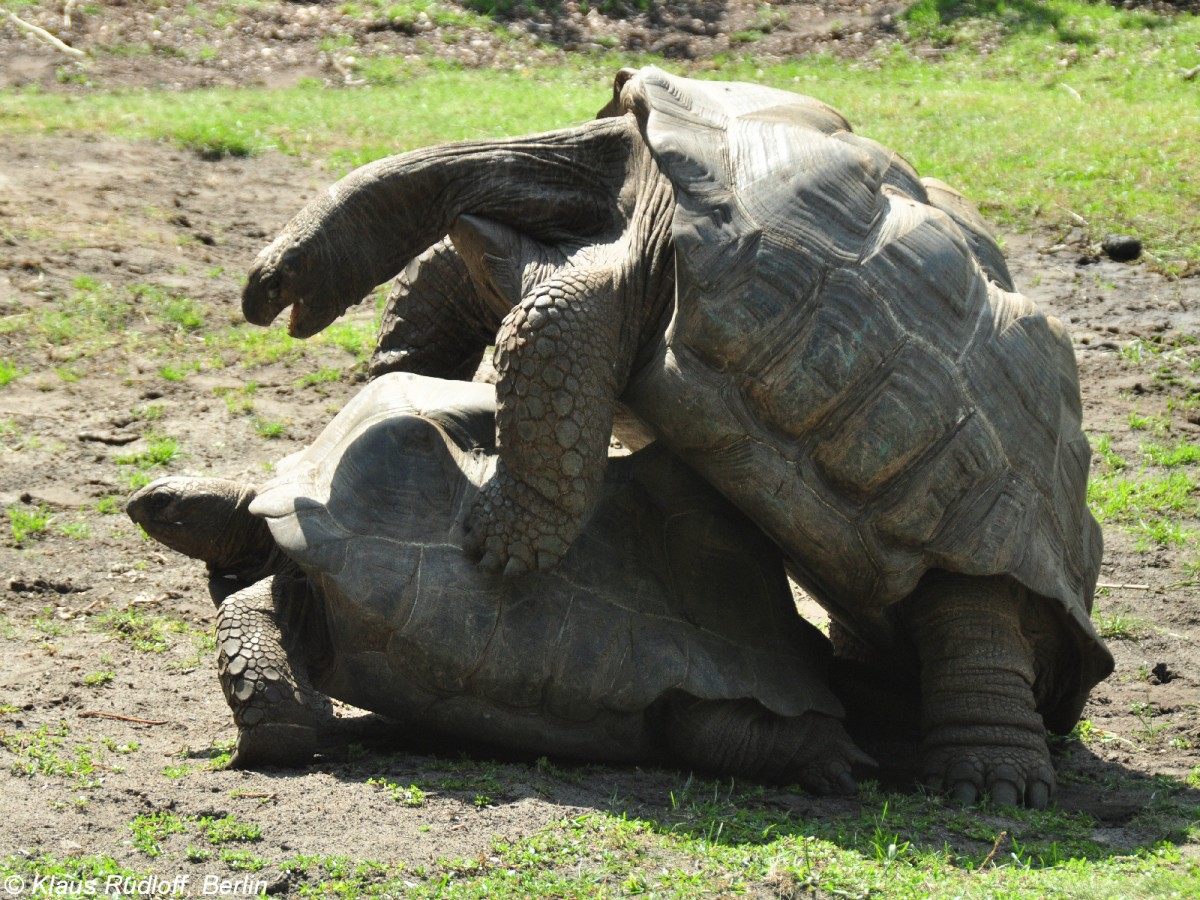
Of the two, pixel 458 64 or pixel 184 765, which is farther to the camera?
pixel 458 64

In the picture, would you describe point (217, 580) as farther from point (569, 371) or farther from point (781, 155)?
point (781, 155)

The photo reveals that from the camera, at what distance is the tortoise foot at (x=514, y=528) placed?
4.45 metres

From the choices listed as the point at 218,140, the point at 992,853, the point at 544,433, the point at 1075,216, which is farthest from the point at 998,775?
the point at 218,140

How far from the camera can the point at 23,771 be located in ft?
13.6

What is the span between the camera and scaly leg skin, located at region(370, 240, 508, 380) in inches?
229

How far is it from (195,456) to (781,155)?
154 inches

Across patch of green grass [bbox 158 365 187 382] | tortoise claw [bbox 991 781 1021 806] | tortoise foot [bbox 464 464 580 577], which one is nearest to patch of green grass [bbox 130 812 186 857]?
tortoise foot [bbox 464 464 580 577]

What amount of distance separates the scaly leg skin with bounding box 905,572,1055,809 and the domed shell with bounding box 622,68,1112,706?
187 millimetres

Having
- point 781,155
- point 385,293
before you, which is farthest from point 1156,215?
point 781,155

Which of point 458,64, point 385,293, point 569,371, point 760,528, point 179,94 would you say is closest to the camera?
point 569,371

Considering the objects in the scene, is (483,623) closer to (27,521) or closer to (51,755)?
(51,755)

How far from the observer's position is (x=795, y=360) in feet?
14.7

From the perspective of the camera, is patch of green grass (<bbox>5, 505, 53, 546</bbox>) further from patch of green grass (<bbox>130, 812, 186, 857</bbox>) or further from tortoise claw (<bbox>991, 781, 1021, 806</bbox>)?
tortoise claw (<bbox>991, 781, 1021, 806</bbox>)

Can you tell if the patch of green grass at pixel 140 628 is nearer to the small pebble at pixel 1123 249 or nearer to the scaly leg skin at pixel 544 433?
the scaly leg skin at pixel 544 433
